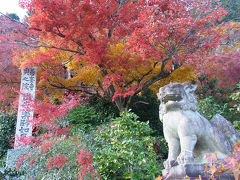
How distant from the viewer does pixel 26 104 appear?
22.2ft

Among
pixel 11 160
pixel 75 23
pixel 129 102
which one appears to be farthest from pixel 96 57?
pixel 11 160

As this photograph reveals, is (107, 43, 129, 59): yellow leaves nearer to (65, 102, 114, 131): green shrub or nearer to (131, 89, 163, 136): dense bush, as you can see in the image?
(65, 102, 114, 131): green shrub

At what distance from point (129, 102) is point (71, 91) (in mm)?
2636

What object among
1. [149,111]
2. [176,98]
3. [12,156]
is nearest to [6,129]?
[12,156]

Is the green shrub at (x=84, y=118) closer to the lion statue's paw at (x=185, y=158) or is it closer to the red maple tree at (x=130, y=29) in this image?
the red maple tree at (x=130, y=29)

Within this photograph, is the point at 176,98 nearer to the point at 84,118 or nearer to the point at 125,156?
the point at 125,156

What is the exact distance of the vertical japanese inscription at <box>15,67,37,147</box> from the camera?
657 centimetres

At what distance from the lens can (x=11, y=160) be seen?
572cm

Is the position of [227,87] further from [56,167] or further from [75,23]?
[56,167]

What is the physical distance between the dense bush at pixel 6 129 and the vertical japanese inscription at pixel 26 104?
1.84m

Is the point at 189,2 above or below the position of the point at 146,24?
above

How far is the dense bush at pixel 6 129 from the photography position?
26.0ft

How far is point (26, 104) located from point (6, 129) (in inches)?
86.5

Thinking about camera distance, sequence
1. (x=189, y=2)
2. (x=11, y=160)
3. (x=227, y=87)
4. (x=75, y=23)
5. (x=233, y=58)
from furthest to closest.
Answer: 1. (x=227, y=87)
2. (x=233, y=58)
3. (x=189, y=2)
4. (x=75, y=23)
5. (x=11, y=160)
